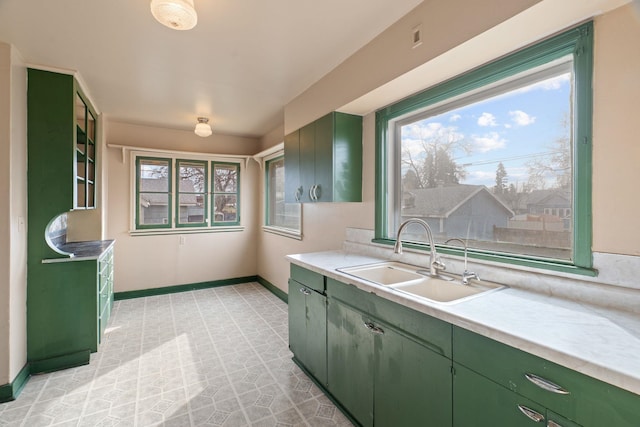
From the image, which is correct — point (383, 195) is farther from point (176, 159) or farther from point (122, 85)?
point (176, 159)

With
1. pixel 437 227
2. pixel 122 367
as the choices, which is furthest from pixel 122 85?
pixel 437 227

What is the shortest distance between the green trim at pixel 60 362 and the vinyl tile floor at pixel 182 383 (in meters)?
0.06

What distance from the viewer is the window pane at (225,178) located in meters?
4.98

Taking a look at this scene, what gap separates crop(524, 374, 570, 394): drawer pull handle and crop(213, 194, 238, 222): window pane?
15.5 feet

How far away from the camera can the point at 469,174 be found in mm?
1964

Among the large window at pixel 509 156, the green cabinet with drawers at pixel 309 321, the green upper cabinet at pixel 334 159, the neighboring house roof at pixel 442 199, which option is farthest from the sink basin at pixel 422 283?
the green upper cabinet at pixel 334 159

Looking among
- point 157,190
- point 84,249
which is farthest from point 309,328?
point 157,190

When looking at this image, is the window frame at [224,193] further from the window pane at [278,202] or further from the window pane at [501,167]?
the window pane at [501,167]

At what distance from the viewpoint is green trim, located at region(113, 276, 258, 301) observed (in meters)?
4.30

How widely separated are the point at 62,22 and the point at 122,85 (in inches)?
42.0

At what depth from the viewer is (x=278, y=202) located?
474cm

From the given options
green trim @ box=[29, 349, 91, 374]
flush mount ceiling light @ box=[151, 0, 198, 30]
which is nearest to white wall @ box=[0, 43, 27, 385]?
green trim @ box=[29, 349, 91, 374]

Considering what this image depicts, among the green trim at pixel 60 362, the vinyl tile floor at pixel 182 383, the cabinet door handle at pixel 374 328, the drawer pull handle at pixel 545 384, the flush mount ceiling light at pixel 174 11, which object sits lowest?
the vinyl tile floor at pixel 182 383

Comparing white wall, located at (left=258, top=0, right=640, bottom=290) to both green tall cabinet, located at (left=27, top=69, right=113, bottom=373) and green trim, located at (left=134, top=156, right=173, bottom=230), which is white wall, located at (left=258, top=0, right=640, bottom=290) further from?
green trim, located at (left=134, top=156, right=173, bottom=230)
